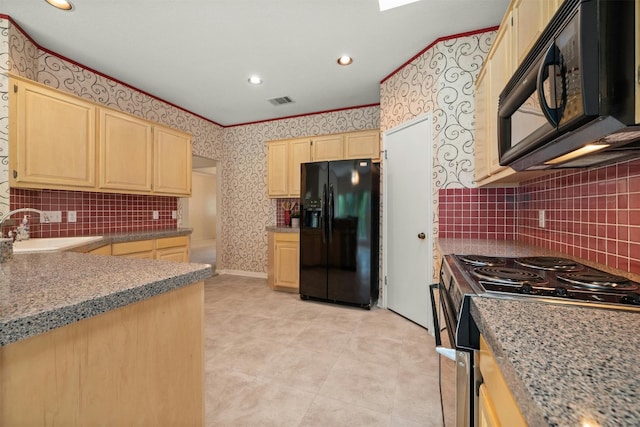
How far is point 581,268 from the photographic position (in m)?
1.11

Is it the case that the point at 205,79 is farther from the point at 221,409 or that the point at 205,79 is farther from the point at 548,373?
the point at 548,373

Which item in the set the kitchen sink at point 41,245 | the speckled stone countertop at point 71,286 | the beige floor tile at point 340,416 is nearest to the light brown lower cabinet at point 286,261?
the kitchen sink at point 41,245

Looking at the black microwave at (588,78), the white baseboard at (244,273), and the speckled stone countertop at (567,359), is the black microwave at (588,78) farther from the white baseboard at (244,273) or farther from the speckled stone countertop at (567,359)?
the white baseboard at (244,273)

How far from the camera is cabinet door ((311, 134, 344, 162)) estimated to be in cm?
368

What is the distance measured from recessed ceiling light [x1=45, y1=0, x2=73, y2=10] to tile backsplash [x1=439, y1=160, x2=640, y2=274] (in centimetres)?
321

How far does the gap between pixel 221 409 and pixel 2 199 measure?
2.21m

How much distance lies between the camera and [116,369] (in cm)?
73

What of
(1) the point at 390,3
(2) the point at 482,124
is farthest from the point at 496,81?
(1) the point at 390,3

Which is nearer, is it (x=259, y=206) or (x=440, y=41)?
(x=440, y=41)

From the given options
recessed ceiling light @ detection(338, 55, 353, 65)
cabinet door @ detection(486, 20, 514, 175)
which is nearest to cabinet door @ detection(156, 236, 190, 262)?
recessed ceiling light @ detection(338, 55, 353, 65)

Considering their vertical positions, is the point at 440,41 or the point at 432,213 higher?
the point at 440,41

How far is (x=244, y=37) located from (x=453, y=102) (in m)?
1.88

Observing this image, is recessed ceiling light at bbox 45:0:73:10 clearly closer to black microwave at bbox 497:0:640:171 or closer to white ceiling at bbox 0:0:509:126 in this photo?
white ceiling at bbox 0:0:509:126

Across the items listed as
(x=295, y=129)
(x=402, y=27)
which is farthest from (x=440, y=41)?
(x=295, y=129)
